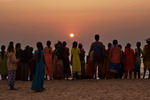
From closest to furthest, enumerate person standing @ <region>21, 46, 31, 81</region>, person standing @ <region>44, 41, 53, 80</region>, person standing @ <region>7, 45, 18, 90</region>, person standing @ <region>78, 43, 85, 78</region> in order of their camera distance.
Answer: person standing @ <region>7, 45, 18, 90</region>, person standing @ <region>44, 41, 53, 80</region>, person standing @ <region>21, 46, 31, 81</region>, person standing @ <region>78, 43, 85, 78</region>

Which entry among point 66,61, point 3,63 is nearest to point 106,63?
point 66,61

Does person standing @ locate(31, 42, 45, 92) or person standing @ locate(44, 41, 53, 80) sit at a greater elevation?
person standing @ locate(44, 41, 53, 80)

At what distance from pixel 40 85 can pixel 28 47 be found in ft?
20.6

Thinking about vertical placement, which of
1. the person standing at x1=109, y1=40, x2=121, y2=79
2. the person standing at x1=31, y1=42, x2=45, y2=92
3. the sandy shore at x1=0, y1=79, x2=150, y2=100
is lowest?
the sandy shore at x1=0, y1=79, x2=150, y2=100

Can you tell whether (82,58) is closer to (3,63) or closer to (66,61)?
(66,61)

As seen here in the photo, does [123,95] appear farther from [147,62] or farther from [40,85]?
[147,62]


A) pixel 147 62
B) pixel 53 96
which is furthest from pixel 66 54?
pixel 53 96

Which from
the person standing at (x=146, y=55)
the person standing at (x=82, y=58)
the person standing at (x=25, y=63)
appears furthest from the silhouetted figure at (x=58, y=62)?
the person standing at (x=146, y=55)

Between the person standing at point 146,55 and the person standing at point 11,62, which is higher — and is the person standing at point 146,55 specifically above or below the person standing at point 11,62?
above

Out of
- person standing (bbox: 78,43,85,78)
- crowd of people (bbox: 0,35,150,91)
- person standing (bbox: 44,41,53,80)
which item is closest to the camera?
crowd of people (bbox: 0,35,150,91)

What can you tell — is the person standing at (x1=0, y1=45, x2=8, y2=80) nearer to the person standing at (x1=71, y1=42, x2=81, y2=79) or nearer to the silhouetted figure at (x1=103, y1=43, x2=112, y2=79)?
the person standing at (x1=71, y1=42, x2=81, y2=79)

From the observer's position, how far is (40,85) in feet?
51.1

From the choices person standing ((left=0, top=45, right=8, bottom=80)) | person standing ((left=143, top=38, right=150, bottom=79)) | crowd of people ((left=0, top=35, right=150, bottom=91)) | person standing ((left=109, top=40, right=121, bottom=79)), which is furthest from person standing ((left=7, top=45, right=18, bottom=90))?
person standing ((left=143, top=38, right=150, bottom=79))

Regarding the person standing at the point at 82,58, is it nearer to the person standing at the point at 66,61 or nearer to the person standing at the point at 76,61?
the person standing at the point at 76,61
